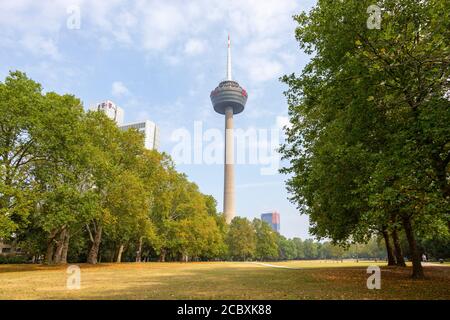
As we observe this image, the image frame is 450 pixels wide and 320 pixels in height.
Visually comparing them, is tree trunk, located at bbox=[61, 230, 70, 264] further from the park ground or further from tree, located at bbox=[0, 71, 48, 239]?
the park ground

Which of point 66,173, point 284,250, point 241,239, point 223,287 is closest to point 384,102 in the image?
point 223,287

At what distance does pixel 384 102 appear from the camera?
16.2m

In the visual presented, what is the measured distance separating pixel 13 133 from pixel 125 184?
1607cm

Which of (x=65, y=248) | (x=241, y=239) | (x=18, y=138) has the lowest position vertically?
(x=65, y=248)

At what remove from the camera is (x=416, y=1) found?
16.0 meters

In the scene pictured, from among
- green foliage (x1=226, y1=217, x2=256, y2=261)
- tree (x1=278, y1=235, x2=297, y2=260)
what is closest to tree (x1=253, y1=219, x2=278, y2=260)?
green foliage (x1=226, y1=217, x2=256, y2=261)

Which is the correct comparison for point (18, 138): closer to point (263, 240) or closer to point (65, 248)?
point (65, 248)

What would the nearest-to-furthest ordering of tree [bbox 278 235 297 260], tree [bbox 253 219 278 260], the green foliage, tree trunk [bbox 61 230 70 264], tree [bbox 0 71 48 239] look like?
tree [bbox 0 71 48 239], tree trunk [bbox 61 230 70 264], the green foliage, tree [bbox 253 219 278 260], tree [bbox 278 235 297 260]

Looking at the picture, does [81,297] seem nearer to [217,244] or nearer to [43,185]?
[43,185]

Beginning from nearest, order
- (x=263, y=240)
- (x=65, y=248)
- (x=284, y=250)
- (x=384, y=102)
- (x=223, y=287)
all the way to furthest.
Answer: (x=384, y=102) < (x=223, y=287) < (x=65, y=248) < (x=263, y=240) < (x=284, y=250)

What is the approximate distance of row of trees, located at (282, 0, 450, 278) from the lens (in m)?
13.9

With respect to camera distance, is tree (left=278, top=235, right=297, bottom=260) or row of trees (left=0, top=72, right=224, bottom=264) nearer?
row of trees (left=0, top=72, right=224, bottom=264)
